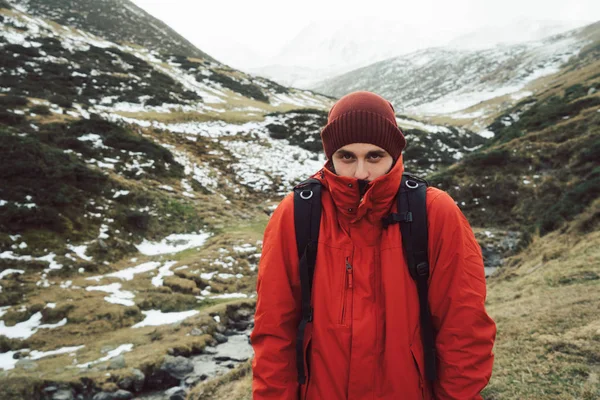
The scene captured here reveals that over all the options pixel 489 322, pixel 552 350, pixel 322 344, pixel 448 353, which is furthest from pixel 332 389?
pixel 552 350

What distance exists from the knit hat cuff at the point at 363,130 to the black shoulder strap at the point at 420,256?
440 mm

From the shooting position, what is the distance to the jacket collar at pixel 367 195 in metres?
1.98

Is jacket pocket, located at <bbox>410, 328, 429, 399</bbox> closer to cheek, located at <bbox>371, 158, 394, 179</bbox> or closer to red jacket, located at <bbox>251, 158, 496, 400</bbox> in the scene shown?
red jacket, located at <bbox>251, 158, 496, 400</bbox>

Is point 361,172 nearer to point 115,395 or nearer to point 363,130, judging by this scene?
point 363,130

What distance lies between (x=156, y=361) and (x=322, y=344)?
6.57m

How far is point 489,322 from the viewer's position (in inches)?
75.4

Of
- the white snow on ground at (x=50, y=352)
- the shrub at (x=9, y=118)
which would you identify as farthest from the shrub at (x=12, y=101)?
the white snow on ground at (x=50, y=352)

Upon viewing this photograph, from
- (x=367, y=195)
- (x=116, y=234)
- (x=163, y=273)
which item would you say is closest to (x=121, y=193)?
(x=116, y=234)

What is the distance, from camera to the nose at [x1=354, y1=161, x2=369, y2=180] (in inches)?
81.5

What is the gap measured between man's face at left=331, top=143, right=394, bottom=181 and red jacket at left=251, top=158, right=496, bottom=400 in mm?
119

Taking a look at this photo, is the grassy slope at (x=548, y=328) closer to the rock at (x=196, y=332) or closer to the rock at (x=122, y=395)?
the rock at (x=122, y=395)

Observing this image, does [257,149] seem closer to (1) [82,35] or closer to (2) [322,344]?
(2) [322,344]

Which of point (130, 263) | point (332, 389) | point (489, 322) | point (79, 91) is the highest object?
point (79, 91)

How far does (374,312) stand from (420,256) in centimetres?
42
